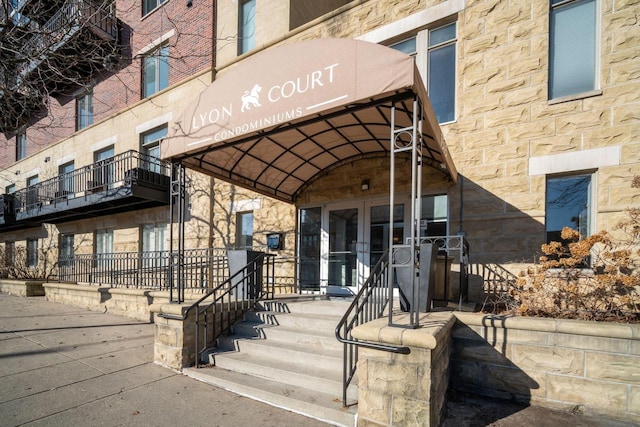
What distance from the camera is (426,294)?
431 cm

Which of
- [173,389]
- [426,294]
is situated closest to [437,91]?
[426,294]

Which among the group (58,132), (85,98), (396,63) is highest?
(85,98)

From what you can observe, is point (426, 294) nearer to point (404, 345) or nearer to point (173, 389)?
point (404, 345)

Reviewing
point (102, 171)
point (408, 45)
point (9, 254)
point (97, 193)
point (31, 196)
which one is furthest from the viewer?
point (9, 254)

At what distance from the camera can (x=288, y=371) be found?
3959 mm

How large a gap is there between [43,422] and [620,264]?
707cm

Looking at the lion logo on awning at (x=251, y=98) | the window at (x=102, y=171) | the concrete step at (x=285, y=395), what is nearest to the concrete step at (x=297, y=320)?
the concrete step at (x=285, y=395)

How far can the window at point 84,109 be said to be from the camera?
14.5 metres

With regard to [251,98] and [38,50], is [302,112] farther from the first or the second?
[38,50]

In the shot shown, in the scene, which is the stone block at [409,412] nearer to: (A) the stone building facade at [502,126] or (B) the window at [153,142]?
(A) the stone building facade at [502,126]

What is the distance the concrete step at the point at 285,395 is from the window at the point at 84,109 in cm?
1475

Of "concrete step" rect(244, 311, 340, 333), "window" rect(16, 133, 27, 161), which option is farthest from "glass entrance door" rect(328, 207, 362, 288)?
"window" rect(16, 133, 27, 161)

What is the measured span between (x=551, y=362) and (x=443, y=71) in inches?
217

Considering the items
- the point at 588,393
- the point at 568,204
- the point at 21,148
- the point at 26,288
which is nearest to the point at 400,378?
the point at 588,393
